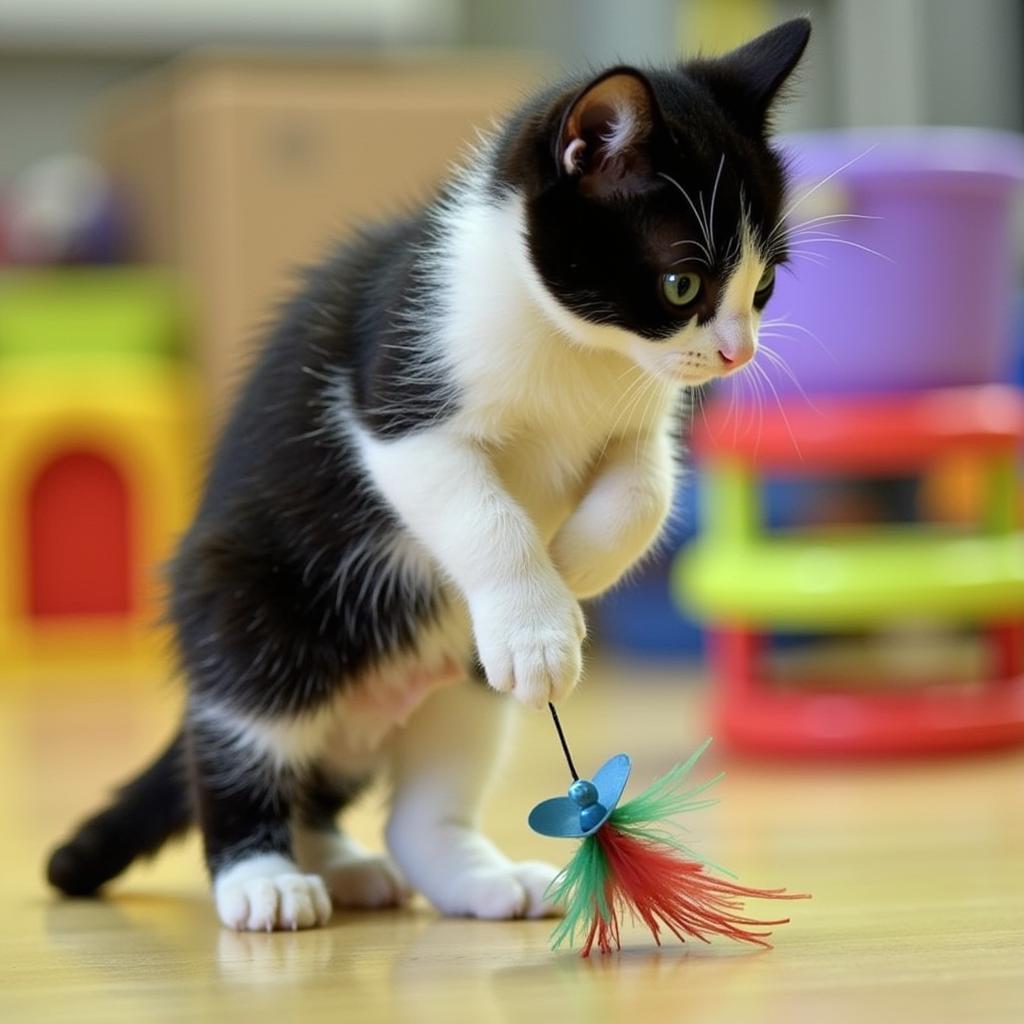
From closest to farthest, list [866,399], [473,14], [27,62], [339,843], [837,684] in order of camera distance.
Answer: [339,843] < [866,399] < [837,684] < [27,62] < [473,14]

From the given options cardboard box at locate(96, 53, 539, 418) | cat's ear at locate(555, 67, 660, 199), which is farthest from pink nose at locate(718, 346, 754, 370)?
cardboard box at locate(96, 53, 539, 418)

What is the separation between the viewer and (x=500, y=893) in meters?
1.35

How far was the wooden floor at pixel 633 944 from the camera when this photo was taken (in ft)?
3.50

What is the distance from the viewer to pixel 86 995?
3.75ft

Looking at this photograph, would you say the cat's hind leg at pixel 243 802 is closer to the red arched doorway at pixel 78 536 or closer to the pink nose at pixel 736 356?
the pink nose at pixel 736 356

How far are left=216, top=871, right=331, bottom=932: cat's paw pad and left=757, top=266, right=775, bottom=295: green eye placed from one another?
0.59 meters

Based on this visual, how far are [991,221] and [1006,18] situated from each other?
2.21m

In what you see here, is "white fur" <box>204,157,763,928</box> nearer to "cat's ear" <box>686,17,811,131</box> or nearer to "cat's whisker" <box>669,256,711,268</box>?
"cat's whisker" <box>669,256,711,268</box>

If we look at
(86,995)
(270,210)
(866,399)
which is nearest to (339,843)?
(86,995)

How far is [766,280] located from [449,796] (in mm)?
517

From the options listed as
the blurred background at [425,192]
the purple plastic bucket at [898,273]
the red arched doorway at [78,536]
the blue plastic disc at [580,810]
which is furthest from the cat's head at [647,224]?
the red arched doorway at [78,536]

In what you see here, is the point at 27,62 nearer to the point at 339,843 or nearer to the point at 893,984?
the point at 339,843

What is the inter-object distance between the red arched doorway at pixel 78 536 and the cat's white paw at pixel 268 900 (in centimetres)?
243

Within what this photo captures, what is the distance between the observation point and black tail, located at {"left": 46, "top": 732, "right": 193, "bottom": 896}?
151 cm
